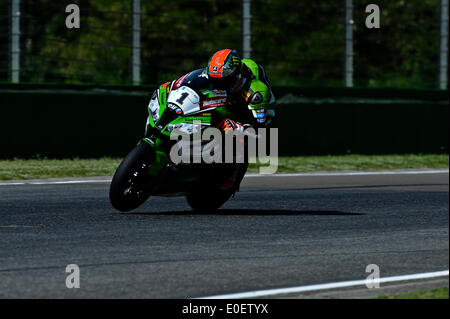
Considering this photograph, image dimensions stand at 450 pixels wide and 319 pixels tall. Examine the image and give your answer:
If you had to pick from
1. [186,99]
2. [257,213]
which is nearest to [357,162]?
[257,213]

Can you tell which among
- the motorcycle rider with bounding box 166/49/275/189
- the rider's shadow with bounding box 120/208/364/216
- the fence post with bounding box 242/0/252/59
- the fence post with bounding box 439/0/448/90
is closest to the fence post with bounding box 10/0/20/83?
the fence post with bounding box 242/0/252/59

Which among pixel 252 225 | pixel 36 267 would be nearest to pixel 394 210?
pixel 252 225

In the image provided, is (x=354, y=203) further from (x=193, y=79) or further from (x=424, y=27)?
(x=424, y=27)

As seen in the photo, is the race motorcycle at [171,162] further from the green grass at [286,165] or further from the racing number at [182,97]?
the green grass at [286,165]

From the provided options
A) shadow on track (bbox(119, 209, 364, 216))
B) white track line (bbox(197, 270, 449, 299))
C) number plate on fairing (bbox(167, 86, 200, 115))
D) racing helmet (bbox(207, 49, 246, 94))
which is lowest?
white track line (bbox(197, 270, 449, 299))

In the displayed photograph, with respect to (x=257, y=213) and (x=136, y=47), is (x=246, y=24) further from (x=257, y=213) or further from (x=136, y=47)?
(x=257, y=213)

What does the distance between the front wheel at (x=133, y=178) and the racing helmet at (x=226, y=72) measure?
1020mm

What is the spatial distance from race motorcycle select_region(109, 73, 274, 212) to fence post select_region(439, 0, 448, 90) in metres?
Result: 12.0

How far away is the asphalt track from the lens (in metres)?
6.94

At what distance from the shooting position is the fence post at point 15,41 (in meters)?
17.2

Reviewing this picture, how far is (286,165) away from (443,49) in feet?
18.4

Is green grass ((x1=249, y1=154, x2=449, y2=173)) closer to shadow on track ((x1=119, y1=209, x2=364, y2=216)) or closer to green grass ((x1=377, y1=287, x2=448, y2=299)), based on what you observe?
shadow on track ((x1=119, y1=209, x2=364, y2=216))
